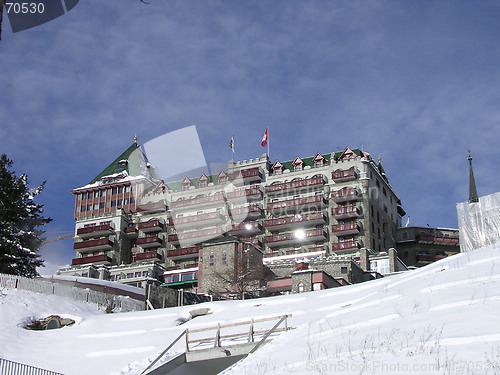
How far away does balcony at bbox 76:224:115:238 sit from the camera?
99.1 metres

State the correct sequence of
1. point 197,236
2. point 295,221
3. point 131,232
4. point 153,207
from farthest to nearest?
1. point 153,207
2. point 131,232
3. point 197,236
4. point 295,221

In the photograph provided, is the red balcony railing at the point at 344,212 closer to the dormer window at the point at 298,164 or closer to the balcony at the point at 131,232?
the dormer window at the point at 298,164

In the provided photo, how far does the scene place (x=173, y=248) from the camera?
9594cm

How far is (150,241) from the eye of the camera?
96.5 meters

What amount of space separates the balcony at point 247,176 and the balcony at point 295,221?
7707 mm

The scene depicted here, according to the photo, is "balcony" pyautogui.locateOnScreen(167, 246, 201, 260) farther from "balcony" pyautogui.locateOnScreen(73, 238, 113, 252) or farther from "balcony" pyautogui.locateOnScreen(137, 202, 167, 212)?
"balcony" pyautogui.locateOnScreen(73, 238, 113, 252)

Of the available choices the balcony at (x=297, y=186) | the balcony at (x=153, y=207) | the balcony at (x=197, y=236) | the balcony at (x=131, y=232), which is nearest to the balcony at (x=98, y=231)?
the balcony at (x=131, y=232)

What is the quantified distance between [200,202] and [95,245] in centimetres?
1536

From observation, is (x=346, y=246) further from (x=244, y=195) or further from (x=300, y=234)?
(x=244, y=195)

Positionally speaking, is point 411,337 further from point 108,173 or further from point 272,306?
point 108,173

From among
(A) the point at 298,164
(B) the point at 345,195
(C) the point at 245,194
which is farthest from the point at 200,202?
(B) the point at 345,195

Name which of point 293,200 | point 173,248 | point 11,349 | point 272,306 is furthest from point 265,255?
point 11,349

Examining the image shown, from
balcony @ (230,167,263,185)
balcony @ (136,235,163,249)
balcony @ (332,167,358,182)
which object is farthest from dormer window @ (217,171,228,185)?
balcony @ (332,167,358,182)

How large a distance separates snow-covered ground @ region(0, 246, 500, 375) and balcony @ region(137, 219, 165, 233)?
50.7m
